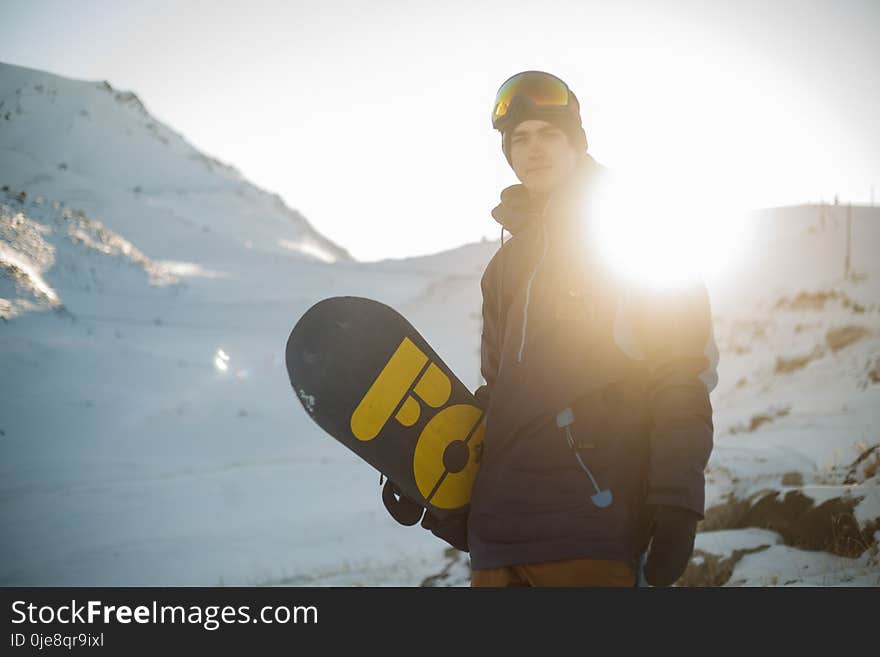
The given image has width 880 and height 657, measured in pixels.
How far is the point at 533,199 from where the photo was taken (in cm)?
231

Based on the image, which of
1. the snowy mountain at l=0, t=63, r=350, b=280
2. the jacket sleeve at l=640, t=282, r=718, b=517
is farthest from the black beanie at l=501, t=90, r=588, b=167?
the snowy mountain at l=0, t=63, r=350, b=280

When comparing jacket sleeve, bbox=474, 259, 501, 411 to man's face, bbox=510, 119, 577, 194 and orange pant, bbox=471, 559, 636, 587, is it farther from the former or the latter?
orange pant, bbox=471, 559, 636, 587

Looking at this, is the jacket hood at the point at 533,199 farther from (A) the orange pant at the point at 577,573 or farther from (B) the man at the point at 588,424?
(A) the orange pant at the point at 577,573

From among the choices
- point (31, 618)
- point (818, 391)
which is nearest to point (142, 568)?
point (31, 618)

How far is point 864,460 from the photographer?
5.23 meters

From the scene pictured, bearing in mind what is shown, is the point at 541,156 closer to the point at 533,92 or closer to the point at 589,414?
the point at 533,92

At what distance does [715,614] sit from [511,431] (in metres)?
1.12

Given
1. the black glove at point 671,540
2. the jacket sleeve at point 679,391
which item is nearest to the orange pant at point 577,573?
the black glove at point 671,540

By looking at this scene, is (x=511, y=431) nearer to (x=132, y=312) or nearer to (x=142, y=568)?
(x=142, y=568)

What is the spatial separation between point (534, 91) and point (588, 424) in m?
1.28

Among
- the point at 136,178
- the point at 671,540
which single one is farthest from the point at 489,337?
the point at 136,178

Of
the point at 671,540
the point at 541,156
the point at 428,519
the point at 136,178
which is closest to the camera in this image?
the point at 671,540

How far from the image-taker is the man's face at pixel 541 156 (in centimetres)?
227

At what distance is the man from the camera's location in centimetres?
179
